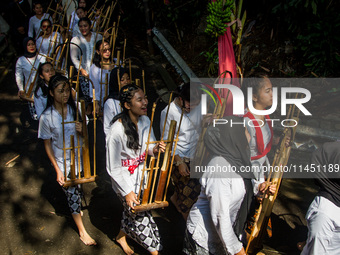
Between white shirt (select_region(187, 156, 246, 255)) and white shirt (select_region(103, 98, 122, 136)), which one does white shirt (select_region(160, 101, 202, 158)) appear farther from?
white shirt (select_region(187, 156, 246, 255))

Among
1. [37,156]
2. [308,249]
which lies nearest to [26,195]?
[37,156]

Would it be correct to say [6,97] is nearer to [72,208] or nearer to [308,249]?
[72,208]

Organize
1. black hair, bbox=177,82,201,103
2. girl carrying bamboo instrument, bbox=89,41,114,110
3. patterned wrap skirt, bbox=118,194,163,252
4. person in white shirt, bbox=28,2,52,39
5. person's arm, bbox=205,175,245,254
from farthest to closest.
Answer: person in white shirt, bbox=28,2,52,39, girl carrying bamboo instrument, bbox=89,41,114,110, black hair, bbox=177,82,201,103, patterned wrap skirt, bbox=118,194,163,252, person's arm, bbox=205,175,245,254

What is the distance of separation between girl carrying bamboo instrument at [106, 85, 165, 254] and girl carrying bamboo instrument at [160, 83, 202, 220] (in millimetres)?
358

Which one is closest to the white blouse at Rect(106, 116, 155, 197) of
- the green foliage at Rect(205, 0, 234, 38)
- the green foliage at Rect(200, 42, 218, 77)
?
the green foliage at Rect(205, 0, 234, 38)

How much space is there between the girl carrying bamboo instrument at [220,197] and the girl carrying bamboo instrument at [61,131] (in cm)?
136

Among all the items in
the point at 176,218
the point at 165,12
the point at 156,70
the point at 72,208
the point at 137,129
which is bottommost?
the point at 176,218

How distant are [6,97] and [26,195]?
2.97 metres

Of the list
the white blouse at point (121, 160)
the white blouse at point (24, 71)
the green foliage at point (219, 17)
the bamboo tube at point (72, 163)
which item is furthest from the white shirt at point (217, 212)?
the white blouse at point (24, 71)

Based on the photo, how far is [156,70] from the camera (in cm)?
731

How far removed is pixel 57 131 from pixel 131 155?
32.1 inches

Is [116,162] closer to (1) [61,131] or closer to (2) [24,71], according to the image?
(1) [61,131]

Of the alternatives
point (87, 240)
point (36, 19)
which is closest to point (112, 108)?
point (87, 240)

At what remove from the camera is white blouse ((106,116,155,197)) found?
2951 millimetres
